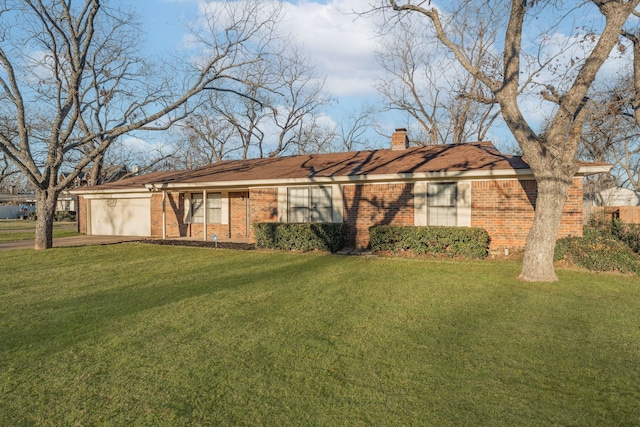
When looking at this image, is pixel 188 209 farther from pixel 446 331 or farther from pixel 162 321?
pixel 446 331

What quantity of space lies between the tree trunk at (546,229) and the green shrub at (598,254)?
5.59ft

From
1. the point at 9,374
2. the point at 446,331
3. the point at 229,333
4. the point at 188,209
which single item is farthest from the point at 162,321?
the point at 188,209

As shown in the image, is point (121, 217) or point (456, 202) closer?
point (456, 202)

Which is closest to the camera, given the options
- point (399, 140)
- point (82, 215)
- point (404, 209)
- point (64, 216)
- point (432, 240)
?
point (432, 240)

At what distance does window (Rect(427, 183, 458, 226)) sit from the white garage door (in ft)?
40.8

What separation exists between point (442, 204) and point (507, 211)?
1.75 m

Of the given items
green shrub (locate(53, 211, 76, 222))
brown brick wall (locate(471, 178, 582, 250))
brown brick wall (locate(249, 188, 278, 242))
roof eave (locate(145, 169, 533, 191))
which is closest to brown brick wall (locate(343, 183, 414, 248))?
roof eave (locate(145, 169, 533, 191))

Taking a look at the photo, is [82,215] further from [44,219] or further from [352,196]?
[352,196]

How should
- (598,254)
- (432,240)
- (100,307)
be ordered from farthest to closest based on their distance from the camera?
(432,240) → (598,254) → (100,307)

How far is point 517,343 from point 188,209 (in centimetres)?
1459

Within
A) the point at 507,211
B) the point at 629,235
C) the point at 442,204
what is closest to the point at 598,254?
A: the point at 507,211

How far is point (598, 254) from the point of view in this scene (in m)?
8.55

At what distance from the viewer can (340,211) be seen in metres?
12.6

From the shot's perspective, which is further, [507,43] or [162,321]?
[507,43]
